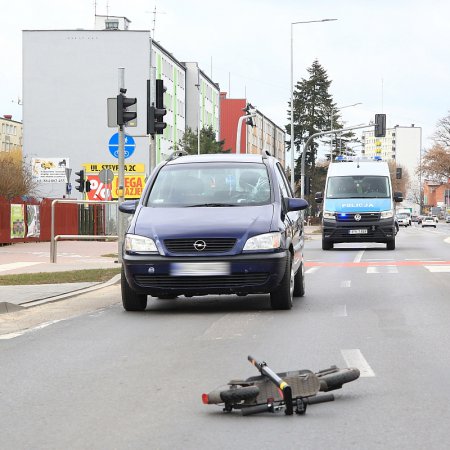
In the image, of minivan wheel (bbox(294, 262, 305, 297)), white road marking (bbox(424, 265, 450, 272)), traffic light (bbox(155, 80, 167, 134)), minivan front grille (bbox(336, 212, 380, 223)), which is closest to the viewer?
minivan wheel (bbox(294, 262, 305, 297))

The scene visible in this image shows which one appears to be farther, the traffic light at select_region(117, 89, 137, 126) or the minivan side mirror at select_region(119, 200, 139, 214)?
the traffic light at select_region(117, 89, 137, 126)

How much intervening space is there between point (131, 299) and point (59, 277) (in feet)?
19.5

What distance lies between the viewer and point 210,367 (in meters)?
8.42

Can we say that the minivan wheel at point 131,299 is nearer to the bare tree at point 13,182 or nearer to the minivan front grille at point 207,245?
the minivan front grille at point 207,245

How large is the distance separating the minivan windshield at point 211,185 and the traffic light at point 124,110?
7547mm

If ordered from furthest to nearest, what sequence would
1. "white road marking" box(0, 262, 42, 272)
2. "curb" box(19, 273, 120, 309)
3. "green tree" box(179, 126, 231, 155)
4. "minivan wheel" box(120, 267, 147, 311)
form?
"green tree" box(179, 126, 231, 155) < "white road marking" box(0, 262, 42, 272) < "curb" box(19, 273, 120, 309) < "minivan wheel" box(120, 267, 147, 311)

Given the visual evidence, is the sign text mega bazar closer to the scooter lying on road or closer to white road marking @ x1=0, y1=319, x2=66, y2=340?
white road marking @ x1=0, y1=319, x2=66, y2=340

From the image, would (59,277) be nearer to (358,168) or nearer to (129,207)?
(129,207)

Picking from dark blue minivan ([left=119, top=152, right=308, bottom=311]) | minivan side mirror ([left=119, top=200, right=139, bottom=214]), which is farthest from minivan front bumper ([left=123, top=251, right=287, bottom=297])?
minivan side mirror ([left=119, top=200, right=139, bottom=214])

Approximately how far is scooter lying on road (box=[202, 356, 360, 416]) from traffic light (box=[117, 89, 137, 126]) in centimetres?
1567

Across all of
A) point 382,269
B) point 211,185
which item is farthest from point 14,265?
point 211,185

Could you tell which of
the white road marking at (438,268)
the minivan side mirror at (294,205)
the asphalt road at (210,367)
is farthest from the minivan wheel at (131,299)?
the white road marking at (438,268)

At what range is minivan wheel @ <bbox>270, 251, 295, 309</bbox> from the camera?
13.0 m

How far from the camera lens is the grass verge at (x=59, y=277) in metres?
18.2
